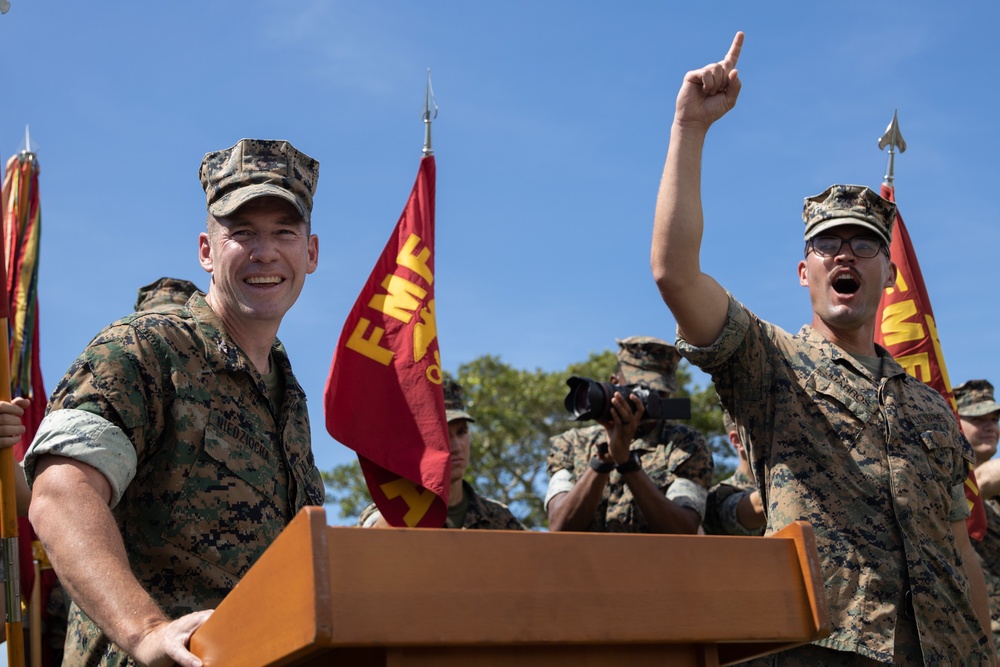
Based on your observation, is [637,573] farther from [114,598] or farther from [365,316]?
[365,316]

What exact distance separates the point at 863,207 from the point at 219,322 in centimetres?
231

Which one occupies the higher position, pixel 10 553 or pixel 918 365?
pixel 918 365

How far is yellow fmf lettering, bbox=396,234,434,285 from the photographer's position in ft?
20.0

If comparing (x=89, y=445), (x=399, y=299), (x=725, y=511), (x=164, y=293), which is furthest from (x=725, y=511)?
(x=89, y=445)

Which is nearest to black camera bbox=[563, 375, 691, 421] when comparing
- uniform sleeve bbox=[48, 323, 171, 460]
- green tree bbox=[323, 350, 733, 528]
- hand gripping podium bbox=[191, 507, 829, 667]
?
uniform sleeve bbox=[48, 323, 171, 460]

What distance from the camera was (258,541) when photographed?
8.50ft

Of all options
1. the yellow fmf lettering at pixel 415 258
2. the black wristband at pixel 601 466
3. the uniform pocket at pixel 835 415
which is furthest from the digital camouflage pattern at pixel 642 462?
the uniform pocket at pixel 835 415

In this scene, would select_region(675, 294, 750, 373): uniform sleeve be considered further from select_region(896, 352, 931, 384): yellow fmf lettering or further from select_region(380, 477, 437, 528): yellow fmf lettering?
select_region(896, 352, 931, 384): yellow fmf lettering

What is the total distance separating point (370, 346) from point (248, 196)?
2954 millimetres

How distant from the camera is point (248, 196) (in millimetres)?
2863

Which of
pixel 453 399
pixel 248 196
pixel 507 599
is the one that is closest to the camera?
pixel 507 599

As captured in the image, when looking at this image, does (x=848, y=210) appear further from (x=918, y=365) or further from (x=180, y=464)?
(x=918, y=365)

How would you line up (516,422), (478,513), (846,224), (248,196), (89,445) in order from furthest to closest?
(516,422)
(478,513)
(846,224)
(248,196)
(89,445)

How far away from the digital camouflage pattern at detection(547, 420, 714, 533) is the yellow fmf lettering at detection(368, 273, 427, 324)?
1.01 m
